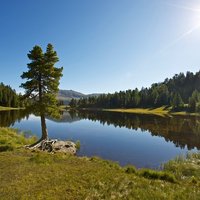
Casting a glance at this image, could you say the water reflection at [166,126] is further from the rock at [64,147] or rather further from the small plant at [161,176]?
the small plant at [161,176]

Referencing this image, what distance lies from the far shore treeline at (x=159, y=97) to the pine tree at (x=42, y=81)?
281 ft

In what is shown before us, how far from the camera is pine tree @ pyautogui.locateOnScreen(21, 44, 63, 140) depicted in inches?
921

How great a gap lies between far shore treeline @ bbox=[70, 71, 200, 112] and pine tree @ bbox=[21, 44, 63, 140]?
8557cm

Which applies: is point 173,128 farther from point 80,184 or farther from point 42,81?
point 80,184

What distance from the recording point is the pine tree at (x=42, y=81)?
23391mm

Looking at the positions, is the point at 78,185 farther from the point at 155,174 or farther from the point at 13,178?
the point at 155,174

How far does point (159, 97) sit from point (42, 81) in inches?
4516

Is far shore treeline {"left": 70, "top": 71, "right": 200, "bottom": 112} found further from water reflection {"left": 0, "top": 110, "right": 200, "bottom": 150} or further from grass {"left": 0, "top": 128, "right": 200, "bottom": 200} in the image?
grass {"left": 0, "top": 128, "right": 200, "bottom": 200}

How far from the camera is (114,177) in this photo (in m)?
11.2

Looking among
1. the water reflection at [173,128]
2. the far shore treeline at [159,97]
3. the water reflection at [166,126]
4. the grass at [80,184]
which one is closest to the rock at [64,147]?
the water reflection at [166,126]

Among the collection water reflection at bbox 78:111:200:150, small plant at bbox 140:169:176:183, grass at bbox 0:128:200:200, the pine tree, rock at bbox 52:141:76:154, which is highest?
the pine tree

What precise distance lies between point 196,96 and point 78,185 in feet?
319

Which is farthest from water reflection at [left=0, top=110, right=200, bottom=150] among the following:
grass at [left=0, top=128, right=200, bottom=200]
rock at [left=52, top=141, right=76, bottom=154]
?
grass at [left=0, top=128, right=200, bottom=200]

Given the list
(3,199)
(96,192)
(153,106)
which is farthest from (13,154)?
(153,106)
